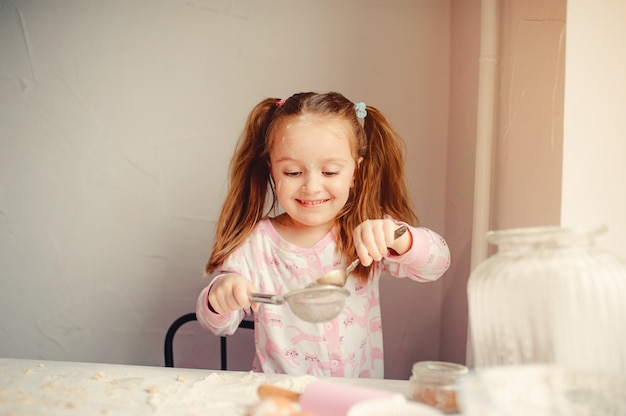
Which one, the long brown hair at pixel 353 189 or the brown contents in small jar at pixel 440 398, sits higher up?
the long brown hair at pixel 353 189

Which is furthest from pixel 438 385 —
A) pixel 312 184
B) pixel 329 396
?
pixel 312 184

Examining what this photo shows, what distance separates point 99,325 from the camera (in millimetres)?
1673

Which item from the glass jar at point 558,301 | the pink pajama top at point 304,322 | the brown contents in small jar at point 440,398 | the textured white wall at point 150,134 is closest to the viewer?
the glass jar at point 558,301

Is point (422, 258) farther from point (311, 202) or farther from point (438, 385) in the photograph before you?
point (438, 385)

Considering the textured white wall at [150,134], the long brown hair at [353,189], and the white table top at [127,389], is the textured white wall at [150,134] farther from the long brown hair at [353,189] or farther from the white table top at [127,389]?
the white table top at [127,389]

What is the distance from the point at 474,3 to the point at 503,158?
443 mm

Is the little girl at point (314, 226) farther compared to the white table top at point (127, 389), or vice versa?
the little girl at point (314, 226)

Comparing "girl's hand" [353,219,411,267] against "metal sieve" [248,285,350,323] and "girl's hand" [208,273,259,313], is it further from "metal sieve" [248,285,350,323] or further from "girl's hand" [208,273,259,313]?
"girl's hand" [208,273,259,313]

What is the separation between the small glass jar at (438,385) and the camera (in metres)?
0.80

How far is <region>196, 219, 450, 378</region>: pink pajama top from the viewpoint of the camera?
125 centimetres

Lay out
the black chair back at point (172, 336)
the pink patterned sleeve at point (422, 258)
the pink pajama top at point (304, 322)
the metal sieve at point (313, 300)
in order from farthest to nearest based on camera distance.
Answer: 1. the black chair back at point (172, 336)
2. the pink pajama top at point (304, 322)
3. the pink patterned sleeve at point (422, 258)
4. the metal sieve at point (313, 300)

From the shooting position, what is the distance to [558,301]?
2.28ft

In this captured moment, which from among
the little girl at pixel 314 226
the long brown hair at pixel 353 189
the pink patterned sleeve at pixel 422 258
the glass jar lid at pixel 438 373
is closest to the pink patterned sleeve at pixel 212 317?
the little girl at pixel 314 226

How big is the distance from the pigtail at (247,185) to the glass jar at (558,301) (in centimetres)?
68
